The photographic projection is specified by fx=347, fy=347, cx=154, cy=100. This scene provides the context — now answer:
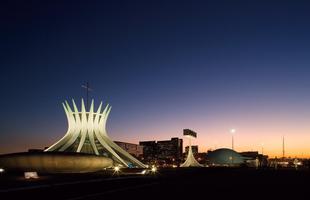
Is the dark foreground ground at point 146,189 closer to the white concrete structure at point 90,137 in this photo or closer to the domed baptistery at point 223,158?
the white concrete structure at point 90,137

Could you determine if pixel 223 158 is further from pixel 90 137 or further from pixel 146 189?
pixel 146 189

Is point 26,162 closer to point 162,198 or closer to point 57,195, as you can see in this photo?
point 57,195

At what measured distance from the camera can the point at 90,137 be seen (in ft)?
177

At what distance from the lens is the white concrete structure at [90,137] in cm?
5286

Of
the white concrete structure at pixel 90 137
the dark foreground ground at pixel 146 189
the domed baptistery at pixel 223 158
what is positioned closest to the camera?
the dark foreground ground at pixel 146 189

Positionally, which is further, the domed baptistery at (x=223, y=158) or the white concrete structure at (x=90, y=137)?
the domed baptistery at (x=223, y=158)

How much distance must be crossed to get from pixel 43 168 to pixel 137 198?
28.6 meters

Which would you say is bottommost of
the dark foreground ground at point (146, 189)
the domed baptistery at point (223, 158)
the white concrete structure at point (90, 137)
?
the domed baptistery at point (223, 158)

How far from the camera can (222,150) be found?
5507 inches

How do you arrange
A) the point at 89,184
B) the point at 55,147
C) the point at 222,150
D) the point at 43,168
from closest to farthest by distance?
1. the point at 89,184
2. the point at 43,168
3. the point at 55,147
4. the point at 222,150

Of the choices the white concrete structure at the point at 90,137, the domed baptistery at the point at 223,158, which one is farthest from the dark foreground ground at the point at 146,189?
the domed baptistery at the point at 223,158

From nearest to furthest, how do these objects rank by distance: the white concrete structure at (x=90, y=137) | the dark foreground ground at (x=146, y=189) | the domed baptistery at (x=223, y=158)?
the dark foreground ground at (x=146, y=189)
the white concrete structure at (x=90, y=137)
the domed baptistery at (x=223, y=158)

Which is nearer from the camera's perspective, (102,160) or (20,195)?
(20,195)

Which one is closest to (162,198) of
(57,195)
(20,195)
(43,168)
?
(57,195)
